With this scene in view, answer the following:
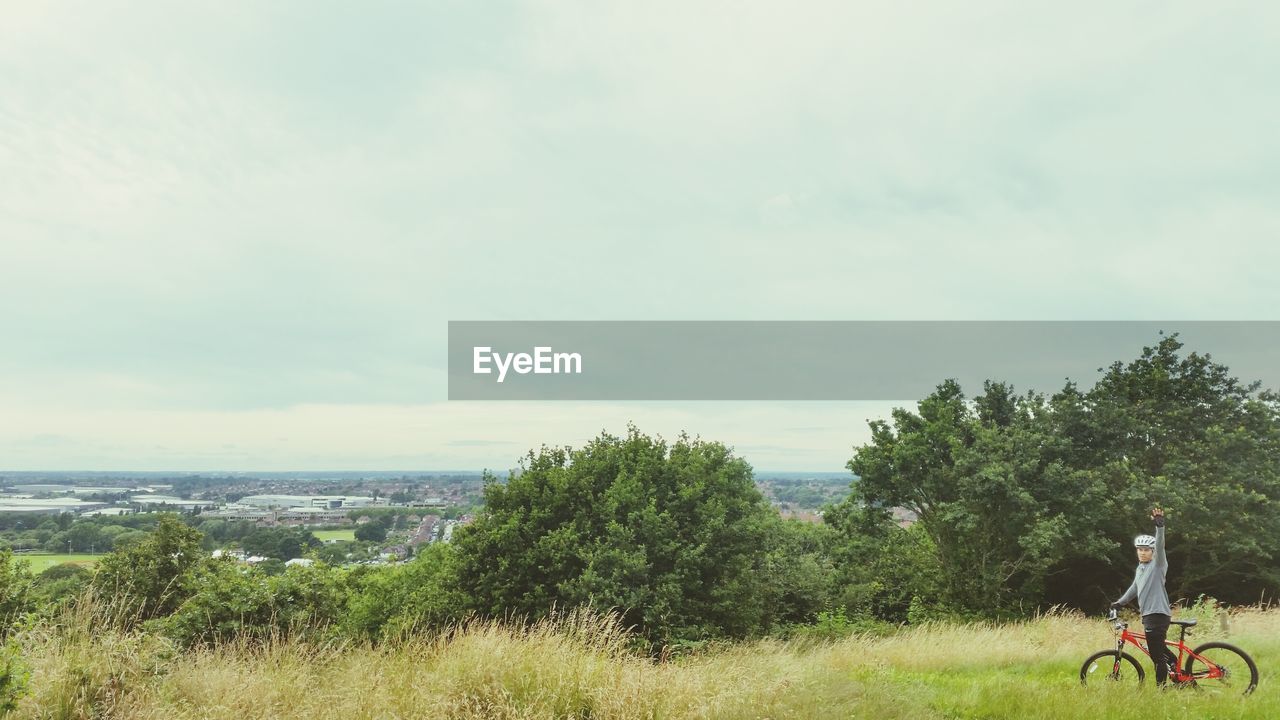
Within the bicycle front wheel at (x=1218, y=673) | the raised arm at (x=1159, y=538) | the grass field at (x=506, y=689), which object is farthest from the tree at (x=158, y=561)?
the bicycle front wheel at (x=1218, y=673)

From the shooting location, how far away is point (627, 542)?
66.9 feet

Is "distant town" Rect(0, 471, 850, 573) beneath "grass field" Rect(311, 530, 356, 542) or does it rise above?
above

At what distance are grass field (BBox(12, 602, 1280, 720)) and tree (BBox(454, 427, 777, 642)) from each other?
12.4 m

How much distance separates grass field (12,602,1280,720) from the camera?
541cm

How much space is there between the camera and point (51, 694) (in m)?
5.38

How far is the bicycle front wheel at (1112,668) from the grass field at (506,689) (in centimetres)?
38

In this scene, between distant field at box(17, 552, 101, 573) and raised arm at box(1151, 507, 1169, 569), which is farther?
distant field at box(17, 552, 101, 573)

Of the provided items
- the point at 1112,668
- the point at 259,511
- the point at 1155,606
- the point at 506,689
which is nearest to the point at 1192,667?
the point at 1112,668

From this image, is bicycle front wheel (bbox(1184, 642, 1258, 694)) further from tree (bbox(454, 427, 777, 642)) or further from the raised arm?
tree (bbox(454, 427, 777, 642))

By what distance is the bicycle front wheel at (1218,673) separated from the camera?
7172mm

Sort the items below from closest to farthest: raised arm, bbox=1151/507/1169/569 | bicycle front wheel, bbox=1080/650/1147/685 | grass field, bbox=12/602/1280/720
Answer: grass field, bbox=12/602/1280/720
raised arm, bbox=1151/507/1169/569
bicycle front wheel, bbox=1080/650/1147/685

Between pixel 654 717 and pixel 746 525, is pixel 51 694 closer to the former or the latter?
pixel 654 717

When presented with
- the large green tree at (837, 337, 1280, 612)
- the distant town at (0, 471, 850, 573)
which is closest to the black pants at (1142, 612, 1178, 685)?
the large green tree at (837, 337, 1280, 612)

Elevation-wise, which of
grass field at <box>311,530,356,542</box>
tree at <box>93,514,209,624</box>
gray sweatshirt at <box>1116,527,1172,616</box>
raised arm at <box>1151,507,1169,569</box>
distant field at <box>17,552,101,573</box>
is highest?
raised arm at <box>1151,507,1169,569</box>
